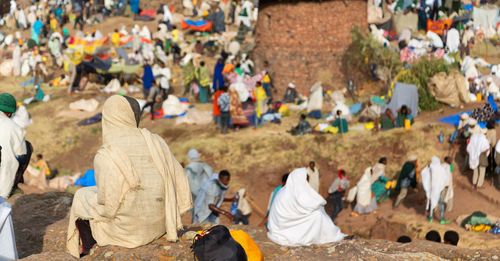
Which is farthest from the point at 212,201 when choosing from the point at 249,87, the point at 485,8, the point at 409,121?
the point at 485,8

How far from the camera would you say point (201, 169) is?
340 inches

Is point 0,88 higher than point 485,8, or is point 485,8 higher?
point 485,8

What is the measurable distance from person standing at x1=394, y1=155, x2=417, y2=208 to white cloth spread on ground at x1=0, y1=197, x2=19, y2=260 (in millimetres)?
7668

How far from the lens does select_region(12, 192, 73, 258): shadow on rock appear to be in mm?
4848

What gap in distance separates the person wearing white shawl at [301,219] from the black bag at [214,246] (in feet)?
7.98

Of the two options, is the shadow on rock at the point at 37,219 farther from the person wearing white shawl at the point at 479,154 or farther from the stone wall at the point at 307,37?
the stone wall at the point at 307,37

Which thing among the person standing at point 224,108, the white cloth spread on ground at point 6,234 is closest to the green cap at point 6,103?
the white cloth spread on ground at point 6,234

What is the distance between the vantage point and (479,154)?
10023 mm

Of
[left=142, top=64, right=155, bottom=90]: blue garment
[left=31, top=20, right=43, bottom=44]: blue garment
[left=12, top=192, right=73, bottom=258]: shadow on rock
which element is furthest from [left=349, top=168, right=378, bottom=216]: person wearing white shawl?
[left=31, top=20, right=43, bottom=44]: blue garment

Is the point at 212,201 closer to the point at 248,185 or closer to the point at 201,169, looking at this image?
the point at 201,169

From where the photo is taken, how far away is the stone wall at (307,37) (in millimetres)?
15352

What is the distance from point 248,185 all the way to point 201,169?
3003mm

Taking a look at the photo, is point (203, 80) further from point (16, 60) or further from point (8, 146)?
point (8, 146)

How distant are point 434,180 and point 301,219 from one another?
161 inches
